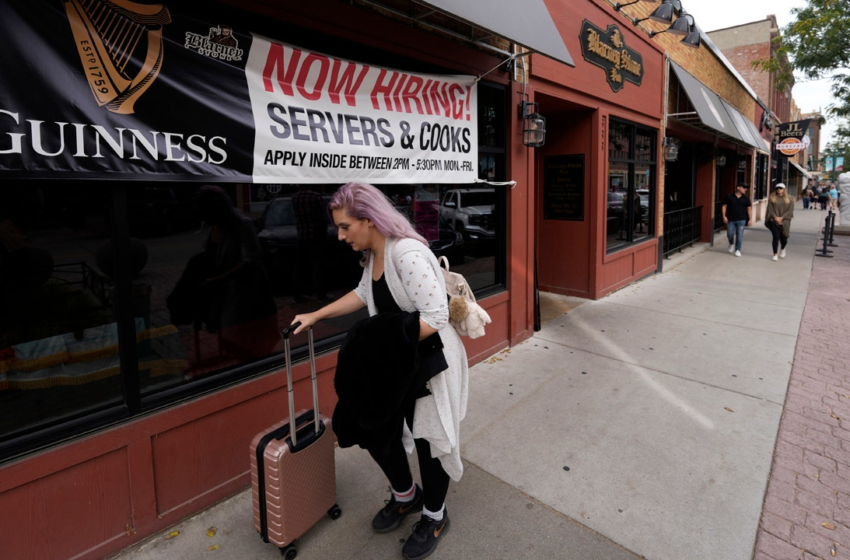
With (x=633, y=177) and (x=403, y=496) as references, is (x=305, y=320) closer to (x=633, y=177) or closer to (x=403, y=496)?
(x=403, y=496)

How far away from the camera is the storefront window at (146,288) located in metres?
2.47

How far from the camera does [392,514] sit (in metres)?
2.75

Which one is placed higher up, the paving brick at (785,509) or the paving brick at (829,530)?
the paving brick at (785,509)

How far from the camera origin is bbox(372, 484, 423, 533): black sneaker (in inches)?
107

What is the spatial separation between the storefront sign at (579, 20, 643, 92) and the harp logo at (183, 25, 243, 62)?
17.1 ft

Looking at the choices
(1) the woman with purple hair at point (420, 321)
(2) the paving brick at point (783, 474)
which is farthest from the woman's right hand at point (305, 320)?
(2) the paving brick at point (783, 474)

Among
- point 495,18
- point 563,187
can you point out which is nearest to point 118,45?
point 495,18

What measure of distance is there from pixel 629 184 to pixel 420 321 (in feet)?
25.2

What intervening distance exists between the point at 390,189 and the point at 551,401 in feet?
7.63

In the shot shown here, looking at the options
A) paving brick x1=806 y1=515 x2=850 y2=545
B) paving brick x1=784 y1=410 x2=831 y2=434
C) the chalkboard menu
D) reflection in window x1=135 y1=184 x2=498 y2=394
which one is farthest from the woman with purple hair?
the chalkboard menu

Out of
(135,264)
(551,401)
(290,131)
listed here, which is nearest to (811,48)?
(551,401)

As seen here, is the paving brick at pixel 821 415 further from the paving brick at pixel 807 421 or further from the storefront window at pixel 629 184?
the storefront window at pixel 629 184

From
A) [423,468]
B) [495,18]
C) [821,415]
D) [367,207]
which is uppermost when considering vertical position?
[495,18]

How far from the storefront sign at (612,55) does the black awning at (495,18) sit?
251 cm
